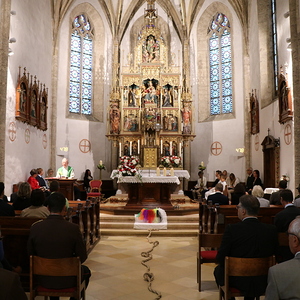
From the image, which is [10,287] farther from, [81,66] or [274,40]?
[81,66]

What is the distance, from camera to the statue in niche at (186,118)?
56.3 ft

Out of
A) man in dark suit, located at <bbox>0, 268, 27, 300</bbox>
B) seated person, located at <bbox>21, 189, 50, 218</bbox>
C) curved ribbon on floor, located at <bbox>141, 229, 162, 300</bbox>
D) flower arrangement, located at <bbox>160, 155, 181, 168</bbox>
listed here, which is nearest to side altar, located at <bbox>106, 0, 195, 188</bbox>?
flower arrangement, located at <bbox>160, 155, 181, 168</bbox>

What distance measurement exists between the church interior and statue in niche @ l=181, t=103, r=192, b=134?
48mm

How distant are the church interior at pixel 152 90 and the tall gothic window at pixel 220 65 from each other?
6 centimetres

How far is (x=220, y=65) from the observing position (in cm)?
1923

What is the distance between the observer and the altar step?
934 cm

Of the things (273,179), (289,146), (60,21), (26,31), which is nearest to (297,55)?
(289,146)

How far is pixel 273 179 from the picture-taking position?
45.8 feet

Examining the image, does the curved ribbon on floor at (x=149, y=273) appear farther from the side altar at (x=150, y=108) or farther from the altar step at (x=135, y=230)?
the side altar at (x=150, y=108)

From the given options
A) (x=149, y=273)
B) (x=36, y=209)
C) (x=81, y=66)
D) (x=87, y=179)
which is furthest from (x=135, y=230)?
(x=81, y=66)

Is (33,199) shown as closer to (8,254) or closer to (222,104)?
(8,254)

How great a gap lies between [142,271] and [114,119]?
38.9 feet

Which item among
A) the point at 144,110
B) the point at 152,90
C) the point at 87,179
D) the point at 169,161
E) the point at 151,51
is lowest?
the point at 87,179

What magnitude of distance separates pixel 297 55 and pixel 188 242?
6.53 m
